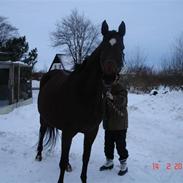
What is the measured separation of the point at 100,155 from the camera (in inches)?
232

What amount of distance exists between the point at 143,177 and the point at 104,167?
0.69 metres

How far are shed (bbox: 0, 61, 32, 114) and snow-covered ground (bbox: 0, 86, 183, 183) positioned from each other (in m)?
2.88

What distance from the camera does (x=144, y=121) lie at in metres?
9.83

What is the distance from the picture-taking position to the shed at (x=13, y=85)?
41.8 ft

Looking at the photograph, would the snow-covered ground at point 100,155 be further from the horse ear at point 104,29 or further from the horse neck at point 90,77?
the horse ear at point 104,29

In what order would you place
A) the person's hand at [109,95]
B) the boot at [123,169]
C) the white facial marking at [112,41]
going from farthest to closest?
the boot at [123,169]
the person's hand at [109,95]
the white facial marking at [112,41]

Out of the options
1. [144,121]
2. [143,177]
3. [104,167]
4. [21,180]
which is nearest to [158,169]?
[143,177]

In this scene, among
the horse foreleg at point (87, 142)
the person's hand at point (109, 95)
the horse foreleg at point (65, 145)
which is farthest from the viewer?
the person's hand at point (109, 95)

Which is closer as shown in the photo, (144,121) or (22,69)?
(144,121)

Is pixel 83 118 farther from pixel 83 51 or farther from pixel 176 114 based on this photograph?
pixel 83 51

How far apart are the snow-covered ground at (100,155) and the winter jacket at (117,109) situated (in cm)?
78

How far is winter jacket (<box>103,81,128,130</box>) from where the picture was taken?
490 centimetres
